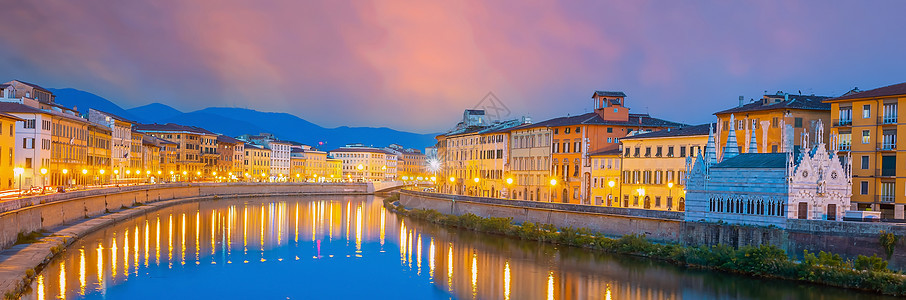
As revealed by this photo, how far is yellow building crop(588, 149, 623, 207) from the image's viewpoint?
65.4 metres

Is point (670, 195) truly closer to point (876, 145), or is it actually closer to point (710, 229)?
point (710, 229)

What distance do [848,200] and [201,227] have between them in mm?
47917

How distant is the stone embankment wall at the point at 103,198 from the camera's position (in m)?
41.9

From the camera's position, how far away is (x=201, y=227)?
67250mm

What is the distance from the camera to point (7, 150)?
62.1 meters

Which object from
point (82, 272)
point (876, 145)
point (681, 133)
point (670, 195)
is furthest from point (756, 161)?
point (82, 272)

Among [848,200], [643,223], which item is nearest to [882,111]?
[848,200]

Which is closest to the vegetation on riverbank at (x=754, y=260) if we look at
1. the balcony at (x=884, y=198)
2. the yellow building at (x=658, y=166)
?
the yellow building at (x=658, y=166)

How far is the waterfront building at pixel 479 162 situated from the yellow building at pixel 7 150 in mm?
42812

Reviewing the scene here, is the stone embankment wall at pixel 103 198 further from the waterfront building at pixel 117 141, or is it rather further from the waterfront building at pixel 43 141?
the waterfront building at pixel 117 141

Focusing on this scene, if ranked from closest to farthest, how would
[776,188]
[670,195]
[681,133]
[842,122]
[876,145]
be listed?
[776,188], [876,145], [842,122], [670,195], [681,133]

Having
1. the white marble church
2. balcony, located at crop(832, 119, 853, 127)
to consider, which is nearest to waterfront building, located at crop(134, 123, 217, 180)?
the white marble church

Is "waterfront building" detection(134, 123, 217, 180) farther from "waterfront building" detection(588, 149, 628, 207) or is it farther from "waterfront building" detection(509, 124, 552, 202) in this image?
"waterfront building" detection(588, 149, 628, 207)

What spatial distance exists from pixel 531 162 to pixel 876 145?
1453 inches
